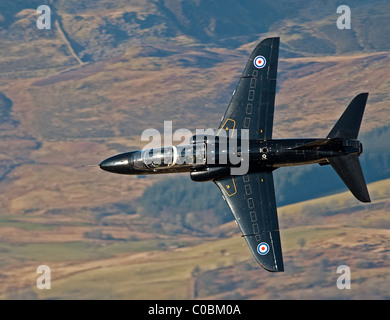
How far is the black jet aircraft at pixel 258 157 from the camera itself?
68.4 meters

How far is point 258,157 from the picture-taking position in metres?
69.4

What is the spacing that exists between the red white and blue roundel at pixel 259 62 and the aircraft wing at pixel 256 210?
1199 centimetres

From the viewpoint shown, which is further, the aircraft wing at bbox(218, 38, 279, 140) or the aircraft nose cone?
the aircraft nose cone

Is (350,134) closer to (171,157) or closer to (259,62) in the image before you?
(259,62)

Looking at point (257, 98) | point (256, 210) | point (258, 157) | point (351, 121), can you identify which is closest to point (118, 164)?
point (258, 157)

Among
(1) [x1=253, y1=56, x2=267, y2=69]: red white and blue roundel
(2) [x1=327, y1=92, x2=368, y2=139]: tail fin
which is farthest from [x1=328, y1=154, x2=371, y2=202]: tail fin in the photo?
(1) [x1=253, y1=56, x2=267, y2=69]: red white and blue roundel

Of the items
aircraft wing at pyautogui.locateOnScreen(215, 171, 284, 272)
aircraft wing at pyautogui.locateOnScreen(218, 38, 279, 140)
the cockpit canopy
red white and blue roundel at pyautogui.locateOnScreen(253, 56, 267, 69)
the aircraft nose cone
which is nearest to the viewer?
aircraft wing at pyautogui.locateOnScreen(215, 171, 284, 272)

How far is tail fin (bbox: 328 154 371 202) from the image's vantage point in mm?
68375

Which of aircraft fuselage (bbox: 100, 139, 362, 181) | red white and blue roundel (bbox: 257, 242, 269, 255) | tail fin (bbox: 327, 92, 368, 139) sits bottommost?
red white and blue roundel (bbox: 257, 242, 269, 255)

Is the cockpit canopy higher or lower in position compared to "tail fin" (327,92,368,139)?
lower

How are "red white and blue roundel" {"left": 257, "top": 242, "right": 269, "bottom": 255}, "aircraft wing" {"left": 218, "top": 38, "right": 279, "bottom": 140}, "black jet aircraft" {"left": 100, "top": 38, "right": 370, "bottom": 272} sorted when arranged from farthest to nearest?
1. "aircraft wing" {"left": 218, "top": 38, "right": 279, "bottom": 140}
2. "black jet aircraft" {"left": 100, "top": 38, "right": 370, "bottom": 272}
3. "red white and blue roundel" {"left": 257, "top": 242, "right": 269, "bottom": 255}

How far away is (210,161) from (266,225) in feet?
28.8

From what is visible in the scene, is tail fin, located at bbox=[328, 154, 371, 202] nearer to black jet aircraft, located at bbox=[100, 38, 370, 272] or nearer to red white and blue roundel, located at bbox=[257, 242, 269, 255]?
black jet aircraft, located at bbox=[100, 38, 370, 272]

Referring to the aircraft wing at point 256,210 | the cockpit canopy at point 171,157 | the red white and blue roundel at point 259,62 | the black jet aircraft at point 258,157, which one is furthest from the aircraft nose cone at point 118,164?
the red white and blue roundel at point 259,62
